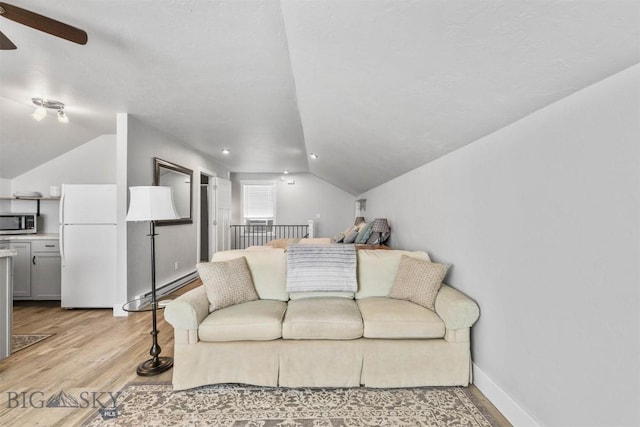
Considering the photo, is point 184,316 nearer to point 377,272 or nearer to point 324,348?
point 324,348

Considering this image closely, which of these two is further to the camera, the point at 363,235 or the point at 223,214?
the point at 223,214

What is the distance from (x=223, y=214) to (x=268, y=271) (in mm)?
4654

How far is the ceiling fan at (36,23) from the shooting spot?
4.91ft

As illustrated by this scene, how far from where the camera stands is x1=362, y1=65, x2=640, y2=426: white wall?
1091mm

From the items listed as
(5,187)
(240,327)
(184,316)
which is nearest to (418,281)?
(240,327)

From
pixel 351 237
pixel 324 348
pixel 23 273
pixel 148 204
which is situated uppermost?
pixel 148 204

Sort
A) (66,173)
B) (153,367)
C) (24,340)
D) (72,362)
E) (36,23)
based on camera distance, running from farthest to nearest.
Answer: (66,173) → (24,340) → (72,362) → (153,367) → (36,23)

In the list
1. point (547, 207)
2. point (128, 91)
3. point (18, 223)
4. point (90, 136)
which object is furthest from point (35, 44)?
point (547, 207)

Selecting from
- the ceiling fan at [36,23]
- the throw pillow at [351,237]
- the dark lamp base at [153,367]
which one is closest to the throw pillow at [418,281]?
the throw pillow at [351,237]

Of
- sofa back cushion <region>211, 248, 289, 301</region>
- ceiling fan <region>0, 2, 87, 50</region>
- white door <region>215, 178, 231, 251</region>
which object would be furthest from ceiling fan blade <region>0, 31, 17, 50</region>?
white door <region>215, 178, 231, 251</region>

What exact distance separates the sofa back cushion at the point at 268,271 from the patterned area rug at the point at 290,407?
0.76 meters

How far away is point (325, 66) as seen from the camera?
2006 mm

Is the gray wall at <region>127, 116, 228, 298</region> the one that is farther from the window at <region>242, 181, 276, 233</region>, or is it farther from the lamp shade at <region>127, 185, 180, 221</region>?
the window at <region>242, 181, 276, 233</region>

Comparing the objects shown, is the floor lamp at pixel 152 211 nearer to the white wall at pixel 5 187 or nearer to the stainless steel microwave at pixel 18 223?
the stainless steel microwave at pixel 18 223
